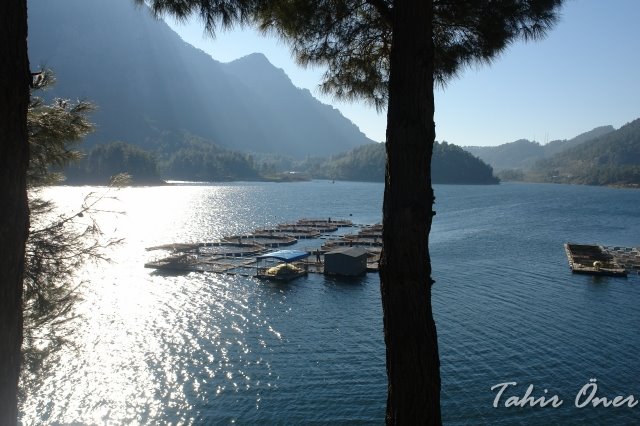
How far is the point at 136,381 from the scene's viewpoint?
84.2 ft

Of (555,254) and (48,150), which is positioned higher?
(48,150)

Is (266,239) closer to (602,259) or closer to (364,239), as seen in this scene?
(364,239)

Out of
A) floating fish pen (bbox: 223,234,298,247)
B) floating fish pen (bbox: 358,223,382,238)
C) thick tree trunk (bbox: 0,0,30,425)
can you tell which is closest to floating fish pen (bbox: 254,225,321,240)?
floating fish pen (bbox: 223,234,298,247)

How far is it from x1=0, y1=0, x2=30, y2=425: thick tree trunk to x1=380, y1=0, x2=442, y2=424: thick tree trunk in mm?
3633

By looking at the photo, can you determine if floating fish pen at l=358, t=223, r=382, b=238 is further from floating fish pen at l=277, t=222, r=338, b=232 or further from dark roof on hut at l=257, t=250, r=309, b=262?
dark roof on hut at l=257, t=250, r=309, b=262

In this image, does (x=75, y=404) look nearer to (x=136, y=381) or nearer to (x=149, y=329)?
(x=136, y=381)

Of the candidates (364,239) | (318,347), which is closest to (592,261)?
(364,239)

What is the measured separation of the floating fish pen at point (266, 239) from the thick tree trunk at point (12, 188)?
63.2 metres

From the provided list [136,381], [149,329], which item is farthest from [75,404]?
[149,329]

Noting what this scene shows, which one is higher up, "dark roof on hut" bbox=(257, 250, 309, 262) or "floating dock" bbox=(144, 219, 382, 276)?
"dark roof on hut" bbox=(257, 250, 309, 262)

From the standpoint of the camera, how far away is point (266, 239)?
72.9 m

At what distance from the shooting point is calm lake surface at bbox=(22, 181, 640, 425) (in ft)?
73.6

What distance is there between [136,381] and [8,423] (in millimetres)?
23429

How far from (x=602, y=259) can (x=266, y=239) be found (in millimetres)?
43515
